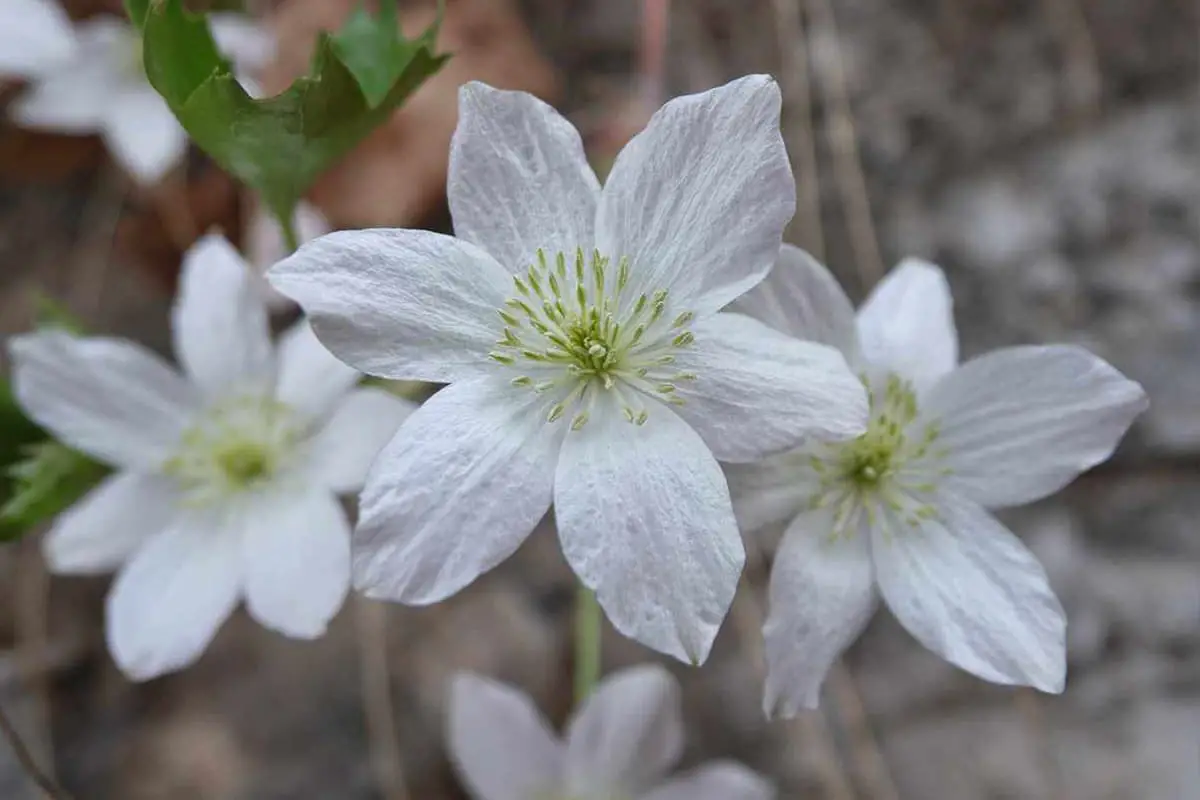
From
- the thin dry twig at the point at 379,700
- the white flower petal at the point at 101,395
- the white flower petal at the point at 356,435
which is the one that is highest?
the white flower petal at the point at 101,395

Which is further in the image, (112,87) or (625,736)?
(112,87)

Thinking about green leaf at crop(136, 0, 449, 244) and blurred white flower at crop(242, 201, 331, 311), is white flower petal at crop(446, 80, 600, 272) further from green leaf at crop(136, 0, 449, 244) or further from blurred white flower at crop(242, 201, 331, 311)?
blurred white flower at crop(242, 201, 331, 311)

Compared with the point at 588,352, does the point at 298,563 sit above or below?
below

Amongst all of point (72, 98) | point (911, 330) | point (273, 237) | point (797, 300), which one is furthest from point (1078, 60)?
point (72, 98)

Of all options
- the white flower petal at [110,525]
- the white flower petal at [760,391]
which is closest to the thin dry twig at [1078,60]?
the white flower petal at [760,391]

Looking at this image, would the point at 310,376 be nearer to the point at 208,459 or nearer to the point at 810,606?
the point at 208,459

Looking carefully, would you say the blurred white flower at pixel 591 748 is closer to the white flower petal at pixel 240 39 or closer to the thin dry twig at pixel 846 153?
the thin dry twig at pixel 846 153
